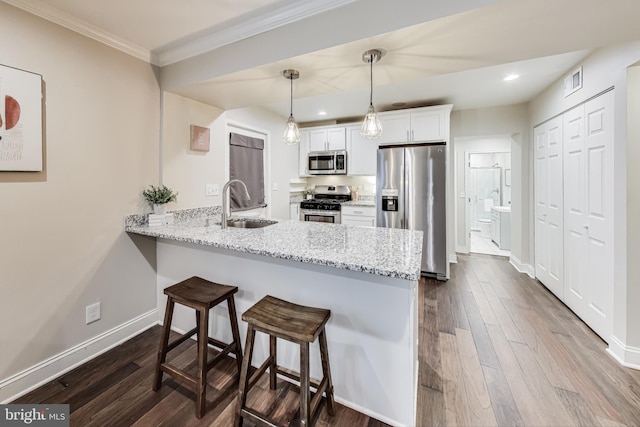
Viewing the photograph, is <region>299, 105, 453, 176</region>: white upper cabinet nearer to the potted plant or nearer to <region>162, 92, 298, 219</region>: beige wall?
<region>162, 92, 298, 219</region>: beige wall

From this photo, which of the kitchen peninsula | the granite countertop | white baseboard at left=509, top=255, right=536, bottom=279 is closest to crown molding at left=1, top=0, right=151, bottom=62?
the granite countertop

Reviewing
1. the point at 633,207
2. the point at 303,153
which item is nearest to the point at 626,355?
the point at 633,207

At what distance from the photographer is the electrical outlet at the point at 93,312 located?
1918 millimetres

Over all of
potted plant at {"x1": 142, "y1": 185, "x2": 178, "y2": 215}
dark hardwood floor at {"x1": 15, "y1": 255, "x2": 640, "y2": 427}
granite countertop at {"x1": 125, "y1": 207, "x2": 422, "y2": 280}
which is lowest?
dark hardwood floor at {"x1": 15, "y1": 255, "x2": 640, "y2": 427}

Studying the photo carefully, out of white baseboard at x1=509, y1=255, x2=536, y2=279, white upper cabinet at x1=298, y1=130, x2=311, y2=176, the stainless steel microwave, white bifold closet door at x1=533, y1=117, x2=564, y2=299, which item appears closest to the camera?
white bifold closet door at x1=533, y1=117, x2=564, y2=299

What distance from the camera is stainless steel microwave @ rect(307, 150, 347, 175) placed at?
14.4 feet

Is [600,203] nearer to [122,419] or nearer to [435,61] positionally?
[435,61]

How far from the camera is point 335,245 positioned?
4.95 feet

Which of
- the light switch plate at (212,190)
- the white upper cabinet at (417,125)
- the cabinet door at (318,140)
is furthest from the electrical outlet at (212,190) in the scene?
the white upper cabinet at (417,125)

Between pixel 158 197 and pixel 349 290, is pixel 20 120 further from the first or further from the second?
pixel 349 290

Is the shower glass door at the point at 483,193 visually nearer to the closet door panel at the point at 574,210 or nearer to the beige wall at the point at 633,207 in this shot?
the closet door panel at the point at 574,210

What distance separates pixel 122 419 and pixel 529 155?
5003mm

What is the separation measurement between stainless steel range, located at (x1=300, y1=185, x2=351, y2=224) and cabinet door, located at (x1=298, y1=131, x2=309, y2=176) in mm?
509

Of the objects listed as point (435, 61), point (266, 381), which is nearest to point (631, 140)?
point (435, 61)
